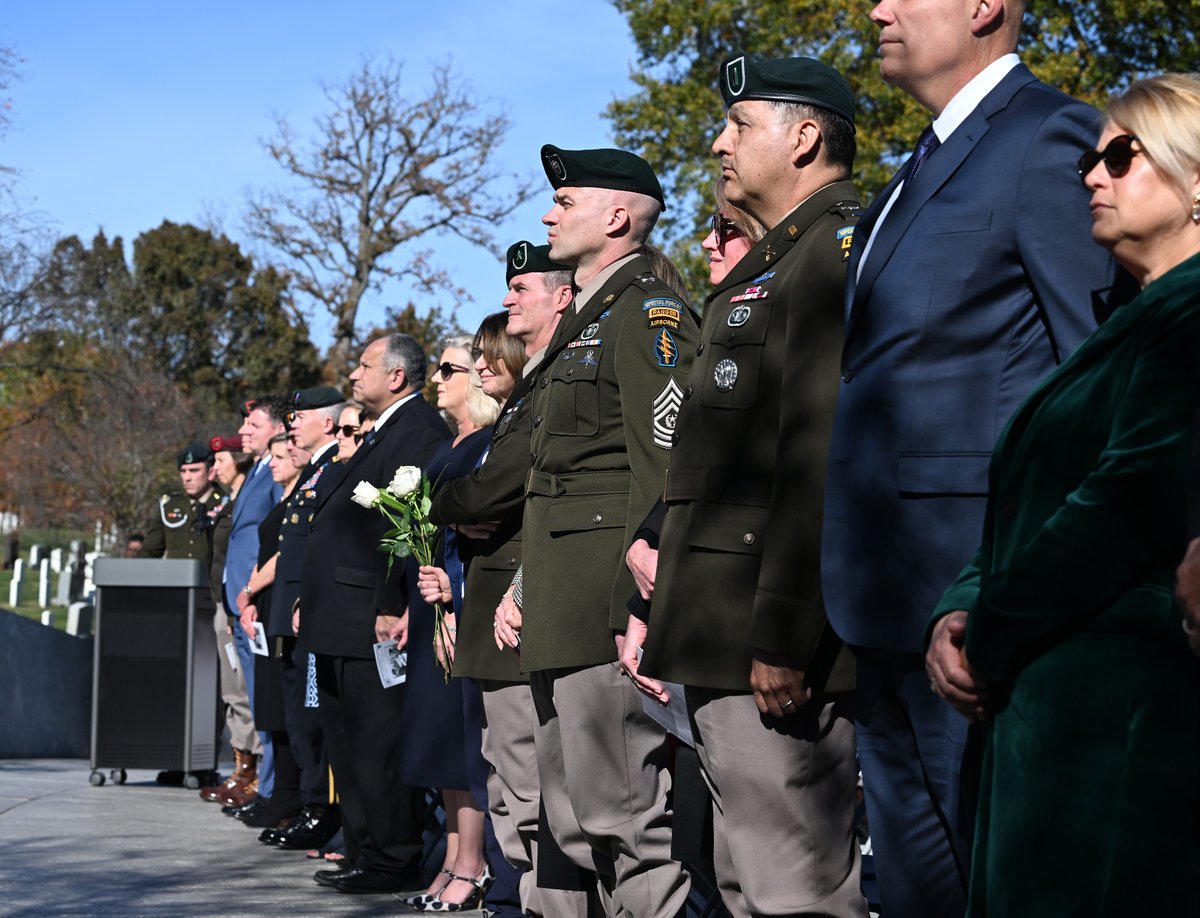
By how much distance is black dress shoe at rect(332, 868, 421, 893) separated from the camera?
7.62 m

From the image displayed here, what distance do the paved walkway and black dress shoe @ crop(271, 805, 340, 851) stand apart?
0.57 ft

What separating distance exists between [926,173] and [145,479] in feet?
149

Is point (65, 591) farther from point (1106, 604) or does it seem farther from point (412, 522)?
point (1106, 604)

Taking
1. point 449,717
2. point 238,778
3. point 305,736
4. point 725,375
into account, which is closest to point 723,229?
point 725,375

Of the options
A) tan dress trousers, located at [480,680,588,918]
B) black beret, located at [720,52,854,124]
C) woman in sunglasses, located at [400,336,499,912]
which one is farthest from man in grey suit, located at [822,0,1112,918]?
woman in sunglasses, located at [400,336,499,912]

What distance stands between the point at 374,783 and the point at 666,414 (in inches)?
148

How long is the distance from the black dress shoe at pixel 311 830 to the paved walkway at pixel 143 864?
0.17 m

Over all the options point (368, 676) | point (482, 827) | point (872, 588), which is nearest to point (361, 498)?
point (368, 676)

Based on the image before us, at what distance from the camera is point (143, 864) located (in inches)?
324

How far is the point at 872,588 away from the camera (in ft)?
10.4

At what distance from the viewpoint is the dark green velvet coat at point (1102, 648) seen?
2.29 meters

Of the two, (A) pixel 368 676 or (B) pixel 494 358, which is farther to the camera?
(A) pixel 368 676

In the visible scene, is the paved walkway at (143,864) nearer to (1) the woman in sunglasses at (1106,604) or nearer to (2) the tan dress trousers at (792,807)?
(2) the tan dress trousers at (792,807)

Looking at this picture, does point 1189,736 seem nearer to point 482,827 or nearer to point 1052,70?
point 482,827
